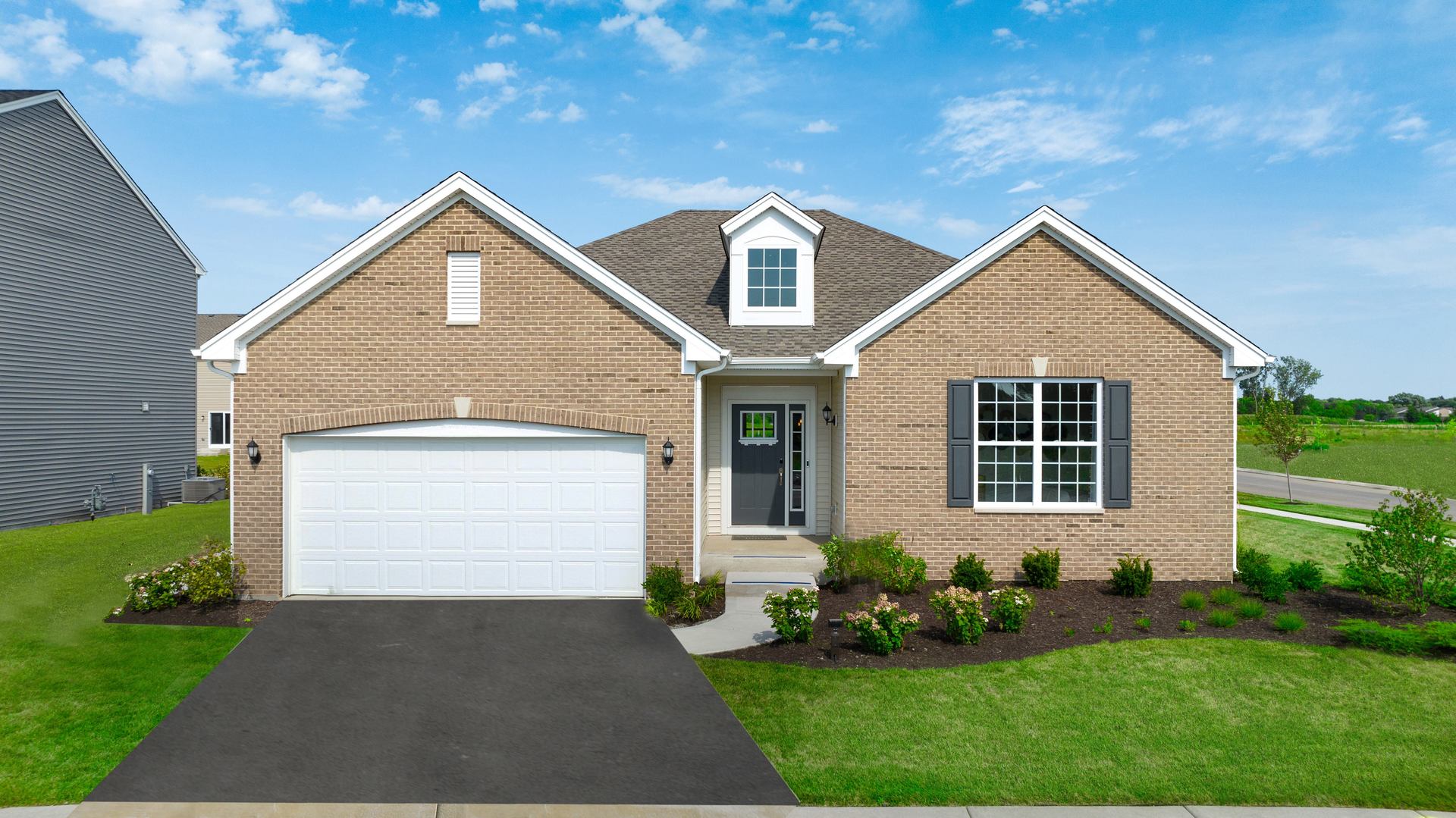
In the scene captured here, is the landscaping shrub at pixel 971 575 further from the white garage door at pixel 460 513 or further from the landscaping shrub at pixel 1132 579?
the white garage door at pixel 460 513

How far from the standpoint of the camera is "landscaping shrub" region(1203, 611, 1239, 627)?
1014 cm

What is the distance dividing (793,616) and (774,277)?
277 inches

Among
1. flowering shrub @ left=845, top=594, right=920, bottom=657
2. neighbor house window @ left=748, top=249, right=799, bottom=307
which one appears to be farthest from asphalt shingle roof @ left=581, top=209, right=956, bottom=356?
flowering shrub @ left=845, top=594, right=920, bottom=657

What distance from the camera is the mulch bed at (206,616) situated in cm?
1054

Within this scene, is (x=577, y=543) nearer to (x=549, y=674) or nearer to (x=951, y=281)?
(x=549, y=674)

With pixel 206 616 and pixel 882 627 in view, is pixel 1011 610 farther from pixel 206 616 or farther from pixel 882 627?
pixel 206 616

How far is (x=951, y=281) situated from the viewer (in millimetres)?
12508

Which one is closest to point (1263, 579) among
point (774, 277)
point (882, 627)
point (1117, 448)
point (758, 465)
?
point (1117, 448)

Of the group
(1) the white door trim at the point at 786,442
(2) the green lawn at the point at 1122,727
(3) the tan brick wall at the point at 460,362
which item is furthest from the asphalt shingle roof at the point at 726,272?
(2) the green lawn at the point at 1122,727

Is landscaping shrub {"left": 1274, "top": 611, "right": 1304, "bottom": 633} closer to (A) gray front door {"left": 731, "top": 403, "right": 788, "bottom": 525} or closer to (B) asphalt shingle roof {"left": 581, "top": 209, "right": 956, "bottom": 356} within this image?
(B) asphalt shingle roof {"left": 581, "top": 209, "right": 956, "bottom": 356}

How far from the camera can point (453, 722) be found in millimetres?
7543

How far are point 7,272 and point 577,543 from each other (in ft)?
54.4

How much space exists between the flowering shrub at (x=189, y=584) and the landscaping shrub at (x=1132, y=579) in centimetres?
1301

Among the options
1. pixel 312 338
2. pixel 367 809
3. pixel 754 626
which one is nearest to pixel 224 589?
pixel 312 338
